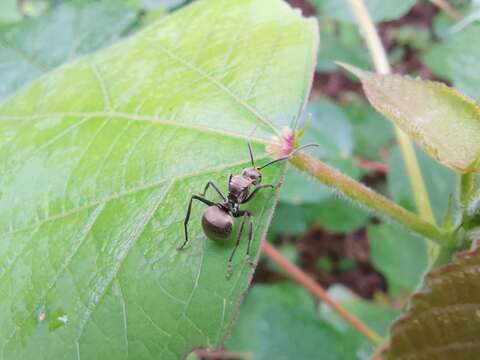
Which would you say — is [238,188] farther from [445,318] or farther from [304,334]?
[304,334]

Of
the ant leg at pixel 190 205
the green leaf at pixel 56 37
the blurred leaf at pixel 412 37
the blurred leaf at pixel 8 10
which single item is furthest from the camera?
the blurred leaf at pixel 412 37

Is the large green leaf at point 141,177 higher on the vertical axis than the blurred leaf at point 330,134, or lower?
higher

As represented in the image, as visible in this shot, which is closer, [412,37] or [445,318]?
[445,318]

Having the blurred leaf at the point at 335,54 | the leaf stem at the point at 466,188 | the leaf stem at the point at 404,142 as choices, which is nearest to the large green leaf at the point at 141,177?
the leaf stem at the point at 466,188

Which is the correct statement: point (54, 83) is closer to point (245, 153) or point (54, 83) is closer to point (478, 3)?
point (245, 153)

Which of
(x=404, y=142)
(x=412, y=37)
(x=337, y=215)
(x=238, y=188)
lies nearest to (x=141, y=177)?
(x=238, y=188)

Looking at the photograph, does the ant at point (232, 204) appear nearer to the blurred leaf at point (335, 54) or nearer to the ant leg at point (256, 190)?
the ant leg at point (256, 190)

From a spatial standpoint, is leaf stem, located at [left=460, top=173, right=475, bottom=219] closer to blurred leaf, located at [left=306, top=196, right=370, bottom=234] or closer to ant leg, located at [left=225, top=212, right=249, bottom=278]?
ant leg, located at [left=225, top=212, right=249, bottom=278]
